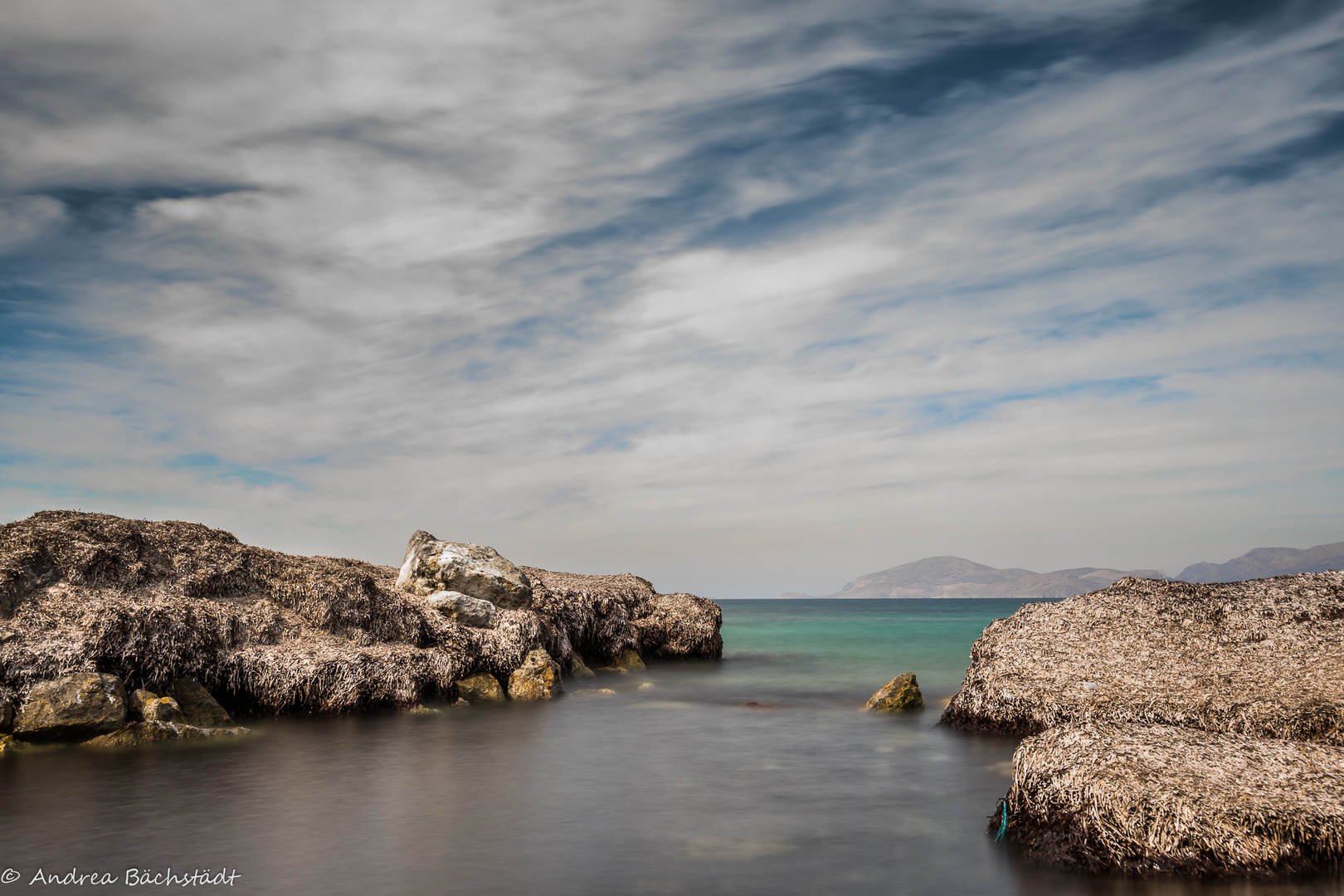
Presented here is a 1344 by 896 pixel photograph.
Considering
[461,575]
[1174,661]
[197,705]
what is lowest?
[197,705]

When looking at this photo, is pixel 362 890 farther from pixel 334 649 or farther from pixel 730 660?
pixel 730 660

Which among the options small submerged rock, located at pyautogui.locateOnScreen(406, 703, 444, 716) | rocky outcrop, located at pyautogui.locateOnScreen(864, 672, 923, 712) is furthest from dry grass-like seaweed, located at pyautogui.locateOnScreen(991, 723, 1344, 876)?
small submerged rock, located at pyautogui.locateOnScreen(406, 703, 444, 716)

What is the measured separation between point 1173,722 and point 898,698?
299 inches

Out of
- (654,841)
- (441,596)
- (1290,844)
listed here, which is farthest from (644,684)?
(1290,844)

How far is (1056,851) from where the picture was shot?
8469 millimetres

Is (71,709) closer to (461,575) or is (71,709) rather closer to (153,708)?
(153,708)

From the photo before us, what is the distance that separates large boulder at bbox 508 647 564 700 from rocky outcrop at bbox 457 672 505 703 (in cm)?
41

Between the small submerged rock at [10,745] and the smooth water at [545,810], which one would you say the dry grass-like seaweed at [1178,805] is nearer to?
the smooth water at [545,810]

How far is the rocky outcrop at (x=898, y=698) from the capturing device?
1933 cm

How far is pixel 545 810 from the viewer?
11508 millimetres

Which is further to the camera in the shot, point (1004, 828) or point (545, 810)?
point (545, 810)

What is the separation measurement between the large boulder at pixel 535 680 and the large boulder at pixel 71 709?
878 centimetres

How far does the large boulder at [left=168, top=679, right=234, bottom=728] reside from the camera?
1560cm
